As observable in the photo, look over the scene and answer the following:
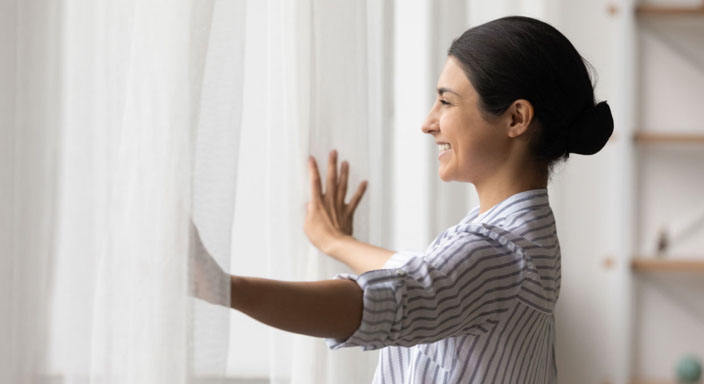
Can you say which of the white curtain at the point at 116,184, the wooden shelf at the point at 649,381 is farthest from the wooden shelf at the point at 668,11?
the white curtain at the point at 116,184

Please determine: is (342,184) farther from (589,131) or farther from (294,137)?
(589,131)

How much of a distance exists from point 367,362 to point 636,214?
1952 millimetres

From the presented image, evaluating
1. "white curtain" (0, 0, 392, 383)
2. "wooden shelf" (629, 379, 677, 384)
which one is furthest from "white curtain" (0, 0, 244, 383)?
"wooden shelf" (629, 379, 677, 384)

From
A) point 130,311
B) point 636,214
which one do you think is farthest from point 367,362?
point 636,214

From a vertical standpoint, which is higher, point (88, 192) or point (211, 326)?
point (88, 192)

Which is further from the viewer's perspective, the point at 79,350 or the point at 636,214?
the point at 636,214

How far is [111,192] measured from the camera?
833mm

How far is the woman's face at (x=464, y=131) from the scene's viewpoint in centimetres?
113

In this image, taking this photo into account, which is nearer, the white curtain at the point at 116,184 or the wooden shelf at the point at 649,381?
the white curtain at the point at 116,184

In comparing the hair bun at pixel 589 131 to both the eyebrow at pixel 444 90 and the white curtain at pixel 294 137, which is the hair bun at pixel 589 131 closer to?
the eyebrow at pixel 444 90

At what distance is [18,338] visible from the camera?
77 centimetres

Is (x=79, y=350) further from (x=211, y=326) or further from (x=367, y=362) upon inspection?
(x=367, y=362)

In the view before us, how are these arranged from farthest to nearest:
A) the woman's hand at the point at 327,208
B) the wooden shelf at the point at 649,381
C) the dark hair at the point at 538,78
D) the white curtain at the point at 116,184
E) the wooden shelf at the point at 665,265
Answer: the wooden shelf at the point at 649,381
the wooden shelf at the point at 665,265
the woman's hand at the point at 327,208
the dark hair at the point at 538,78
the white curtain at the point at 116,184

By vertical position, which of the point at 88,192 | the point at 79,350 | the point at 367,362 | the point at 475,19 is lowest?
the point at 367,362
